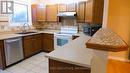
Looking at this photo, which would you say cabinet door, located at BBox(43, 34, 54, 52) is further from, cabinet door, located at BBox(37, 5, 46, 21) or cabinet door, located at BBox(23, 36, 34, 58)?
cabinet door, located at BBox(37, 5, 46, 21)

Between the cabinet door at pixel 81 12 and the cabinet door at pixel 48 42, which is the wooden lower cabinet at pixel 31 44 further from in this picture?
the cabinet door at pixel 81 12

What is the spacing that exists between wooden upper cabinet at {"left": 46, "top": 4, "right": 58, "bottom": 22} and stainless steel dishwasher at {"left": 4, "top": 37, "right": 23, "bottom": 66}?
155 centimetres

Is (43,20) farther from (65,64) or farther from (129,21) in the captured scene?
(65,64)

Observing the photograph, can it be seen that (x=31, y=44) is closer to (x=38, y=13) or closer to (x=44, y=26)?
(x=44, y=26)

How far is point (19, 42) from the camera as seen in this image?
3354 millimetres

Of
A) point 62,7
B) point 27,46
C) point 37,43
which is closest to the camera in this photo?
point 27,46

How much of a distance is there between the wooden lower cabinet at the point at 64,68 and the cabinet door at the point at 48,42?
2814 millimetres

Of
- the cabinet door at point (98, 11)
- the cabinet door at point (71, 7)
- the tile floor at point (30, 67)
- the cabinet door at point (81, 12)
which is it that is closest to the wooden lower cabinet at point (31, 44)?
the tile floor at point (30, 67)

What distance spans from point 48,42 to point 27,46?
898 mm

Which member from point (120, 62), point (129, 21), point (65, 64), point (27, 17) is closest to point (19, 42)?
point (27, 17)

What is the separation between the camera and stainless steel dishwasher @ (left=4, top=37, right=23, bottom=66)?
9.71 feet

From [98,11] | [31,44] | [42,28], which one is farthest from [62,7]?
[31,44]

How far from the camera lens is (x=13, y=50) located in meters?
3.15

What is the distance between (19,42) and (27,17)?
61.3 inches
